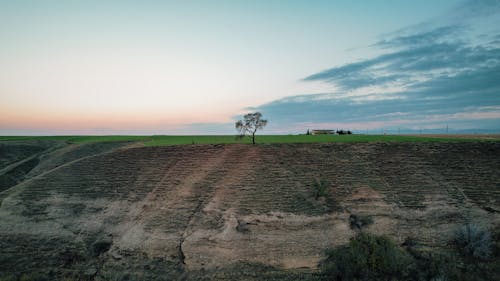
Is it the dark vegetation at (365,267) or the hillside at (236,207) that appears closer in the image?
the dark vegetation at (365,267)

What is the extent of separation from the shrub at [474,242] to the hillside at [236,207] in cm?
90

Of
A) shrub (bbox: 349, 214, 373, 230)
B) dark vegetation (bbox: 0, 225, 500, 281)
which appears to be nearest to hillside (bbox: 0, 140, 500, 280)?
dark vegetation (bbox: 0, 225, 500, 281)

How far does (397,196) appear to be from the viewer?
912 inches

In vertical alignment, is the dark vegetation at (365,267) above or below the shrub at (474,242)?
below

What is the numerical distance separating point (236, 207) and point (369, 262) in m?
9.64

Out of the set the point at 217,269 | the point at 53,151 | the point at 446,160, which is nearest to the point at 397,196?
the point at 446,160

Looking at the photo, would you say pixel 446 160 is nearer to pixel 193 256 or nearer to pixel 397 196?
pixel 397 196

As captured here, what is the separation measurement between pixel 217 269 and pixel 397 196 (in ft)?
46.2

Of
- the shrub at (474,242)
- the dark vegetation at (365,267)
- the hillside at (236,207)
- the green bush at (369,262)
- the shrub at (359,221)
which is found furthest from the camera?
the shrub at (359,221)

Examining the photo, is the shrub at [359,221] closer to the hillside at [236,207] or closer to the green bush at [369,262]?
the hillside at [236,207]

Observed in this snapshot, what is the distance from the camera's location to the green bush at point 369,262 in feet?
54.6

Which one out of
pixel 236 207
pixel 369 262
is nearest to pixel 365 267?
pixel 369 262

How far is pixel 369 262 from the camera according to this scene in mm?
16984

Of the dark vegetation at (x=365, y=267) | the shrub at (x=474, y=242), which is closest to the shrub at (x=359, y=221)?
the dark vegetation at (x=365, y=267)
